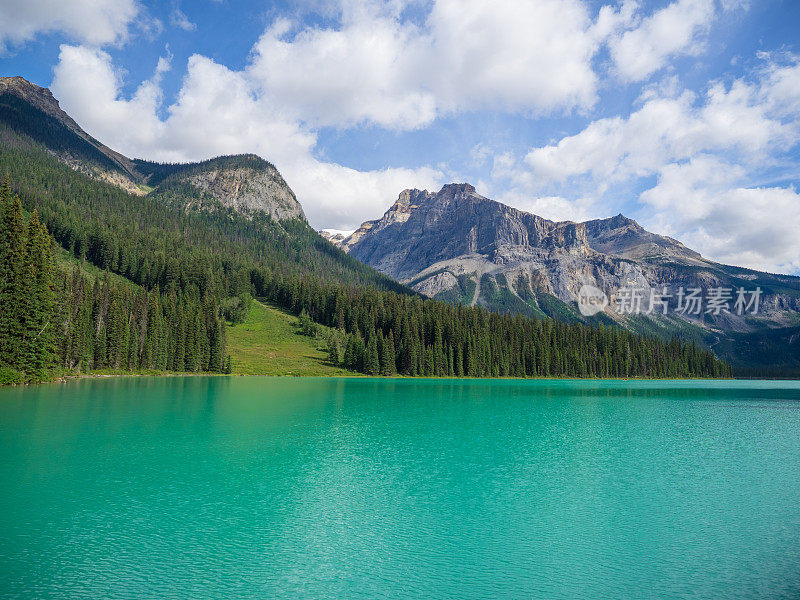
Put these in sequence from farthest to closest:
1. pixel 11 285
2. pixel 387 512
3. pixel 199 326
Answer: pixel 199 326 < pixel 11 285 < pixel 387 512

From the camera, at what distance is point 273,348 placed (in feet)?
509

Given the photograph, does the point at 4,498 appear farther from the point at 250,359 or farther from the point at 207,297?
the point at 207,297

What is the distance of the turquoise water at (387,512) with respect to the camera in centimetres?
1477

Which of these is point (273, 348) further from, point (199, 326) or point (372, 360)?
point (372, 360)

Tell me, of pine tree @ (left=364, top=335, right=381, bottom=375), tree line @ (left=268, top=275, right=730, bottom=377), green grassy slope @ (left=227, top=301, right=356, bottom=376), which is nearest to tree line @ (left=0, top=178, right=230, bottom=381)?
green grassy slope @ (left=227, top=301, right=356, bottom=376)

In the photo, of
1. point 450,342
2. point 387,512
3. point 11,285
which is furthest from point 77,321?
point 450,342

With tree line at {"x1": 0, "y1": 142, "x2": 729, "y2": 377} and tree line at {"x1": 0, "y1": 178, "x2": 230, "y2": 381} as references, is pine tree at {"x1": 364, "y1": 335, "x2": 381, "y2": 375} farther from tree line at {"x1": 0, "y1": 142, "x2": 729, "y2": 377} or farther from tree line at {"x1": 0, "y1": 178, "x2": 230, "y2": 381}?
tree line at {"x1": 0, "y1": 178, "x2": 230, "y2": 381}

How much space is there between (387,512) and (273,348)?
14015 cm

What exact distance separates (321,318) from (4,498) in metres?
175

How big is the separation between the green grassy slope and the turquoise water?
93329 millimetres

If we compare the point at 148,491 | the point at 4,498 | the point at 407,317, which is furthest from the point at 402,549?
the point at 407,317

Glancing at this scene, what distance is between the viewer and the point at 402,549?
1730cm

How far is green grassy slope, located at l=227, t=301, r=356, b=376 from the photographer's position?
445ft

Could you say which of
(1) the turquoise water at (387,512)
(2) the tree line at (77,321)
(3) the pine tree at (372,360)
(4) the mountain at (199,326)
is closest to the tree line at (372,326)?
(3) the pine tree at (372,360)
